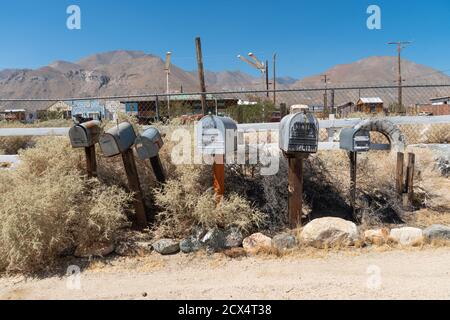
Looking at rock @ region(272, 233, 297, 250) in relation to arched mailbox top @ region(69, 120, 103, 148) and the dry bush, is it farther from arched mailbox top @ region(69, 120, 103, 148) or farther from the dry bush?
arched mailbox top @ region(69, 120, 103, 148)

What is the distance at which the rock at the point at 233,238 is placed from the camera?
4977 millimetres

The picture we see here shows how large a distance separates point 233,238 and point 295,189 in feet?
3.72

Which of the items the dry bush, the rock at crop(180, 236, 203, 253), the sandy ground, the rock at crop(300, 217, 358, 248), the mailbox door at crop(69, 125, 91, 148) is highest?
the mailbox door at crop(69, 125, 91, 148)

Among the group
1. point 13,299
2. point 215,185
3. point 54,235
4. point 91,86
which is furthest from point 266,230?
point 91,86

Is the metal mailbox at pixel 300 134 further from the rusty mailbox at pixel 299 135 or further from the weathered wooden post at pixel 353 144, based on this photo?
the weathered wooden post at pixel 353 144

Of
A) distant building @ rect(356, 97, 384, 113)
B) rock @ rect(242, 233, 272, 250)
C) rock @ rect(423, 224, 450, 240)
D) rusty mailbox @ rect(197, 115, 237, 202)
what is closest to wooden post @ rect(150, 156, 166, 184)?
rusty mailbox @ rect(197, 115, 237, 202)

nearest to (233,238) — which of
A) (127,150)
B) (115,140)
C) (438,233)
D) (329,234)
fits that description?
(329,234)

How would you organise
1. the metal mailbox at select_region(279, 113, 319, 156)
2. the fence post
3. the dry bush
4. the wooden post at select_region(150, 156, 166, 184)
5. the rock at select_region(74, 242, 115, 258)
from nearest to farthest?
the dry bush
the rock at select_region(74, 242, 115, 258)
the metal mailbox at select_region(279, 113, 319, 156)
the wooden post at select_region(150, 156, 166, 184)
the fence post

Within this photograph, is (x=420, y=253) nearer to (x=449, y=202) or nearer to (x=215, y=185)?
(x=449, y=202)

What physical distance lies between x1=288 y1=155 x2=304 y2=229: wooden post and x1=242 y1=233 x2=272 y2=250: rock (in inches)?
24.9

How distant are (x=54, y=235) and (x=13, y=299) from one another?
0.89m

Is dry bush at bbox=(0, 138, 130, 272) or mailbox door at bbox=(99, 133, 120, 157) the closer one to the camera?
dry bush at bbox=(0, 138, 130, 272)

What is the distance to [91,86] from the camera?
17662cm

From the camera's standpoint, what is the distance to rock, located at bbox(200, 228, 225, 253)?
494 cm
